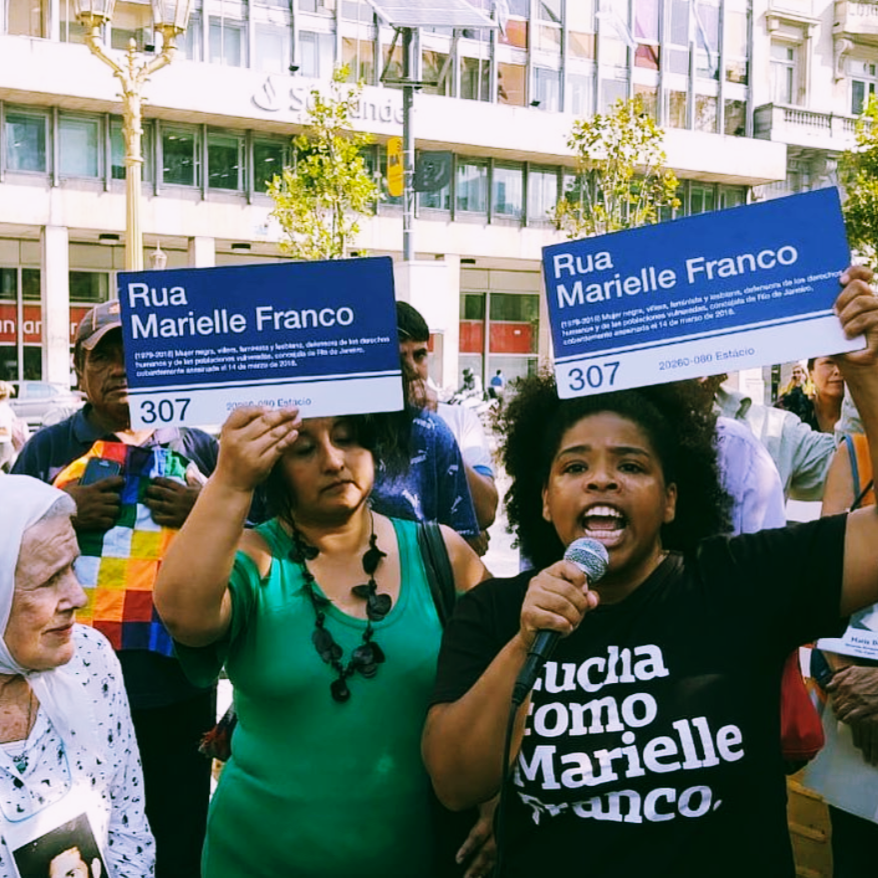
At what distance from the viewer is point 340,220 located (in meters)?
26.9

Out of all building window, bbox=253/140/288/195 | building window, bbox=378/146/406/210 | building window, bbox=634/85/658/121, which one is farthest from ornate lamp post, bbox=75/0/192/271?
building window, bbox=634/85/658/121

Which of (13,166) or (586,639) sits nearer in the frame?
(586,639)

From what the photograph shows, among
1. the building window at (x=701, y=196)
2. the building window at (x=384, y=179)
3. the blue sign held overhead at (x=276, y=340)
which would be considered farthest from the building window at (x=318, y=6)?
the blue sign held overhead at (x=276, y=340)

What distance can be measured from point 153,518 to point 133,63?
47.1 ft

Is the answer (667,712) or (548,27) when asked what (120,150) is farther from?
(667,712)

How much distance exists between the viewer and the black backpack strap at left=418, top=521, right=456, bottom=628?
7.98 feet

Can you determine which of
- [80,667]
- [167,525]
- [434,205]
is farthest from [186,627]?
[434,205]

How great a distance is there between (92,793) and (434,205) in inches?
1317

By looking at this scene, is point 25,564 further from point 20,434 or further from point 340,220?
point 340,220

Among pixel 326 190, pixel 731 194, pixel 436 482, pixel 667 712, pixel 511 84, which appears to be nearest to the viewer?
pixel 667 712

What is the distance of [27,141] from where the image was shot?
29.6m

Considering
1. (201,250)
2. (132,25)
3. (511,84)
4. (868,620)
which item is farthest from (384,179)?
(868,620)

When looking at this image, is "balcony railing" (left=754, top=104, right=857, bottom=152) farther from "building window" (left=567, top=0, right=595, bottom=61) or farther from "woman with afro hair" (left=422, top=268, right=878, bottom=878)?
"woman with afro hair" (left=422, top=268, right=878, bottom=878)

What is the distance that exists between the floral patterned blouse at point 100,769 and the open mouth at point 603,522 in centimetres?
105
